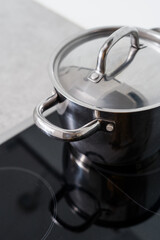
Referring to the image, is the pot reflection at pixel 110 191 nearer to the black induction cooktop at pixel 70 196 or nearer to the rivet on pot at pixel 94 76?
the black induction cooktop at pixel 70 196

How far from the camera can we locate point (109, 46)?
0.52 m

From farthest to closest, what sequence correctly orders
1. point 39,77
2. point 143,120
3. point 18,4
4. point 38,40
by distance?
point 18,4 < point 38,40 < point 39,77 < point 143,120

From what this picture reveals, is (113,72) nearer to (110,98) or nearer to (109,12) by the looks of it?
(110,98)

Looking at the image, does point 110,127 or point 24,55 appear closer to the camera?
point 110,127

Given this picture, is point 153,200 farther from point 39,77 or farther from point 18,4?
point 18,4

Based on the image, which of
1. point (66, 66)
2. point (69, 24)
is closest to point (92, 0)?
point (69, 24)

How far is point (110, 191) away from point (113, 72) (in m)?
0.20

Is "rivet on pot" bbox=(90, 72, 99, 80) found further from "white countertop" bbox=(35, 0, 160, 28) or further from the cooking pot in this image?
"white countertop" bbox=(35, 0, 160, 28)

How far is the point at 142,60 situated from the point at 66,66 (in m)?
0.12

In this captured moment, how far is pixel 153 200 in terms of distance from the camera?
1.99 feet

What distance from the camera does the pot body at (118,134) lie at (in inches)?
20.2

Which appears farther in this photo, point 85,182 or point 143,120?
point 85,182

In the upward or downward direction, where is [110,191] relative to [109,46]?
downward

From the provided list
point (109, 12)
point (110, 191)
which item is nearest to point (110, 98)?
point (110, 191)
